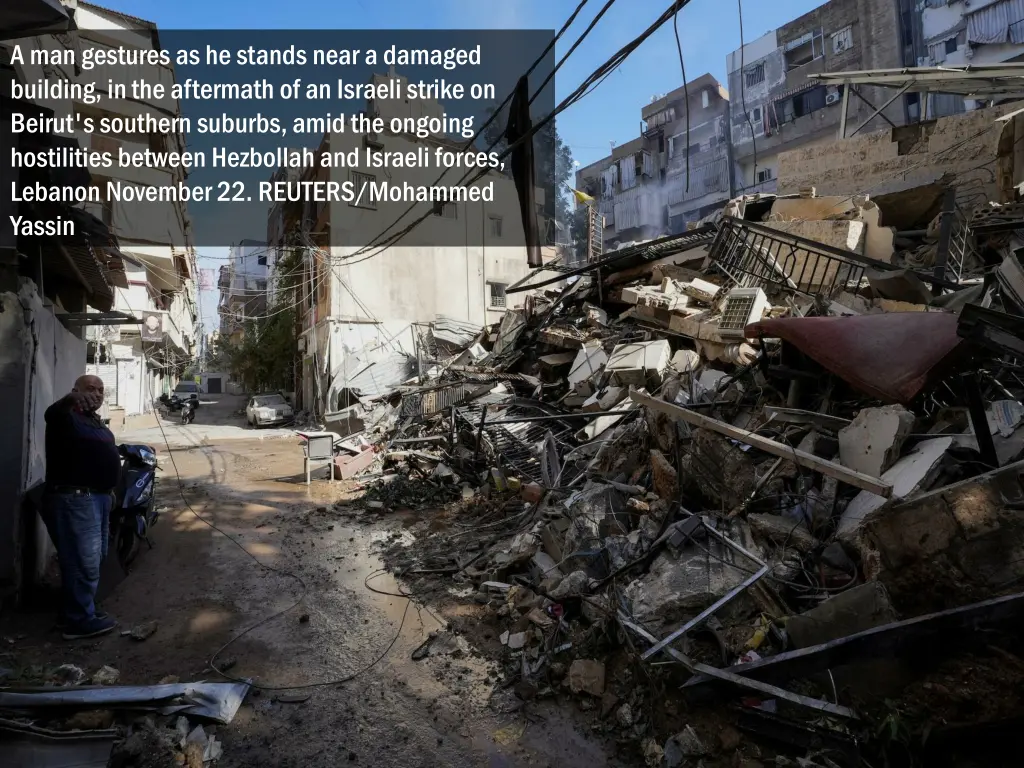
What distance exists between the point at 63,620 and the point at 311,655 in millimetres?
2019

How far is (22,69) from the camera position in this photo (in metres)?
4.94

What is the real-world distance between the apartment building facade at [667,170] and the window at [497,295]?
11757 mm

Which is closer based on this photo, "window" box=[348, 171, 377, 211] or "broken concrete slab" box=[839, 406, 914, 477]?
"broken concrete slab" box=[839, 406, 914, 477]

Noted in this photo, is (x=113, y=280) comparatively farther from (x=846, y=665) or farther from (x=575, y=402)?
(x=846, y=665)

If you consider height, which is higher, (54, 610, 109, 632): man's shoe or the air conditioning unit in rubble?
the air conditioning unit in rubble

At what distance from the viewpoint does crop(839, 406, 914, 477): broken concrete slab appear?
4.06 meters

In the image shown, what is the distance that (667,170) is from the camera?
33.7m

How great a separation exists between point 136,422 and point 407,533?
22.3 metres

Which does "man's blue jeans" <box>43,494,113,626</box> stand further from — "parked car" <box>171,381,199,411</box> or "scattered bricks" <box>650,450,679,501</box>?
"parked car" <box>171,381,199,411</box>

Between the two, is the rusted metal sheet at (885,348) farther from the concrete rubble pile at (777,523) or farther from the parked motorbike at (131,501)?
the parked motorbike at (131,501)

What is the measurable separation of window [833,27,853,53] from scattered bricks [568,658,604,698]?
3024 centimetres

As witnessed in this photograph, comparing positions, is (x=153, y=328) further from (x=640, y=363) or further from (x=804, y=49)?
(x=804, y=49)

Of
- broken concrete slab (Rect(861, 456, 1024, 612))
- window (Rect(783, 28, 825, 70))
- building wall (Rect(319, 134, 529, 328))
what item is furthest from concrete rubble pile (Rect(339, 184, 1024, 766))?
window (Rect(783, 28, 825, 70))

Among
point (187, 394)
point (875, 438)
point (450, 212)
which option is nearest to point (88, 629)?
point (875, 438)
